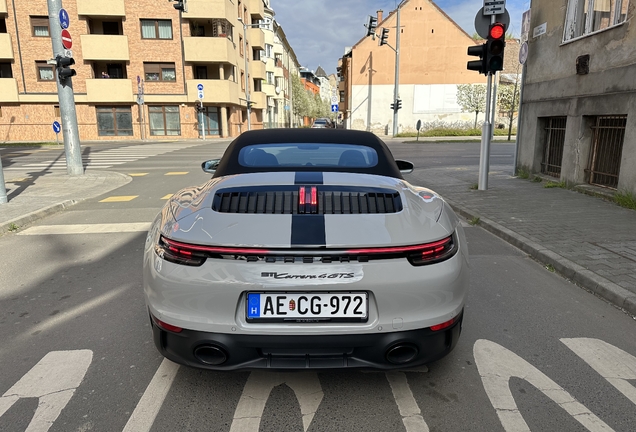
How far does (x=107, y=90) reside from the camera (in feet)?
116

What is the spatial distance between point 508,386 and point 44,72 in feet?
139

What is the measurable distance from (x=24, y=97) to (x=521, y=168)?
1506 inches

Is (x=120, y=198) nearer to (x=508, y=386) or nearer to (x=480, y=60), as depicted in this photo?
(x=480, y=60)

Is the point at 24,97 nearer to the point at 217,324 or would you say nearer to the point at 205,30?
the point at 205,30

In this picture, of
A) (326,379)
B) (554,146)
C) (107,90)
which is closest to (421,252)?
(326,379)

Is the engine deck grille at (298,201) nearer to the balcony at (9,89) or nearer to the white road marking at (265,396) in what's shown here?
the white road marking at (265,396)

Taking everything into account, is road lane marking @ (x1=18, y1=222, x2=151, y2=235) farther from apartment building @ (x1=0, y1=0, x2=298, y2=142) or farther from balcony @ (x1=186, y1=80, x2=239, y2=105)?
balcony @ (x1=186, y1=80, x2=239, y2=105)

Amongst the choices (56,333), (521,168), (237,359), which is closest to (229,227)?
(237,359)

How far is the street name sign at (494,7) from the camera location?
353 inches

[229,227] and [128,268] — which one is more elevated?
[229,227]

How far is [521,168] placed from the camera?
1197 centimetres

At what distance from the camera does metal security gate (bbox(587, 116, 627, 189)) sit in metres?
8.61

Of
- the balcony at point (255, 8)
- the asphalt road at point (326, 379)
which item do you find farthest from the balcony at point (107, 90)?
the asphalt road at point (326, 379)

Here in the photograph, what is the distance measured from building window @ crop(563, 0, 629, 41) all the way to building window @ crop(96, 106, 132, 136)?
34.4 m
